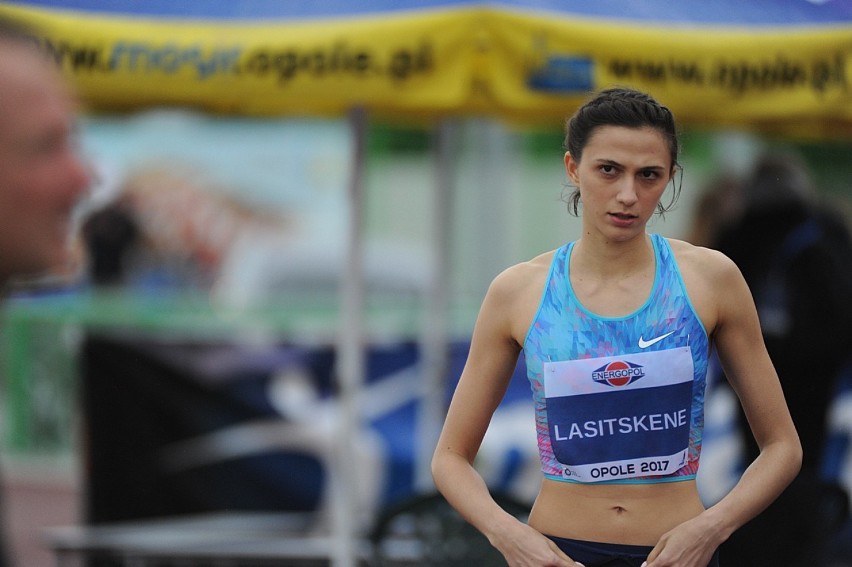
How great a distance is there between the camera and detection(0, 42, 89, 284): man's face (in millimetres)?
1471

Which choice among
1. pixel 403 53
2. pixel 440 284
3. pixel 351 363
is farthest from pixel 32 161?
pixel 440 284

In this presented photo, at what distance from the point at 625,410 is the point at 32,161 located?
63.4 inches

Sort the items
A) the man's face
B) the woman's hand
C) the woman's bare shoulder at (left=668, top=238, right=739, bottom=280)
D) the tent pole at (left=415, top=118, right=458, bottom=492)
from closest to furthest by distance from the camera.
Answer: the man's face
the woman's hand
the woman's bare shoulder at (left=668, top=238, right=739, bottom=280)
the tent pole at (left=415, top=118, right=458, bottom=492)

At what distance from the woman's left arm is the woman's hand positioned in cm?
34

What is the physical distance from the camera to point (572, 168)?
288 cm

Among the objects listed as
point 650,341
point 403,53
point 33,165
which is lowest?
point 650,341

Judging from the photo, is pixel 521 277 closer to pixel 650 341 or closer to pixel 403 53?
pixel 650 341

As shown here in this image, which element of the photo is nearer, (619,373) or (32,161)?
(32,161)

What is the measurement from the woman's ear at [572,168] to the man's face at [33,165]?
58.1 inches

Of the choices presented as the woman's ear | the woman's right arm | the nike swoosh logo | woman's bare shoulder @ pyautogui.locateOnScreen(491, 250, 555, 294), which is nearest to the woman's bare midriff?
the woman's right arm

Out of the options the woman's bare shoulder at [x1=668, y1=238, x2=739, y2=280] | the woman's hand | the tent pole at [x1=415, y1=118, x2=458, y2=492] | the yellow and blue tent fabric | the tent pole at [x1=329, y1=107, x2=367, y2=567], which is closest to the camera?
the woman's hand

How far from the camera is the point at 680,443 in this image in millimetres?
2814

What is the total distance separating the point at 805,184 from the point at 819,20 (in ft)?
3.82

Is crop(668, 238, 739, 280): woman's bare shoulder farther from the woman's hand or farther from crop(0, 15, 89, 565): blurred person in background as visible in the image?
crop(0, 15, 89, 565): blurred person in background
